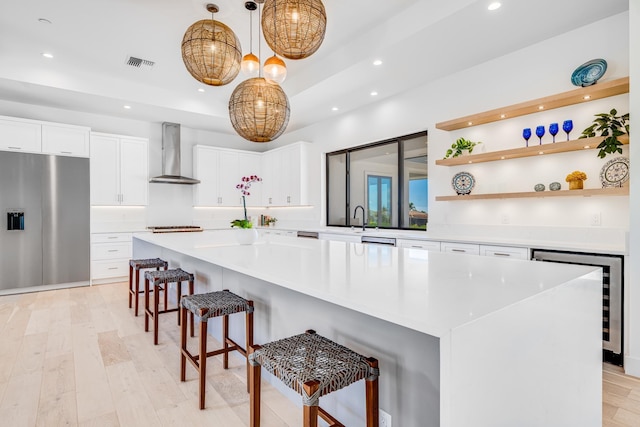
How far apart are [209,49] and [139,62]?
8.54ft

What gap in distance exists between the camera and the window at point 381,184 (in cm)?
462

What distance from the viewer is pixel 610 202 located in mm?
2869

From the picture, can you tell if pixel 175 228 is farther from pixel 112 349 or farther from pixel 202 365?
pixel 202 365

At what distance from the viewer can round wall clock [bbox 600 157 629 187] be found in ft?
8.98

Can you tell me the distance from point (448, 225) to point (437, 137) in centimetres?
114

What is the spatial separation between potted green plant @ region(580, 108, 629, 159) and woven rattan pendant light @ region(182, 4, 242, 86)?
300 centimetres

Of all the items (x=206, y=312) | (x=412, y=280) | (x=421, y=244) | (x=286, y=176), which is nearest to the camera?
(x=412, y=280)

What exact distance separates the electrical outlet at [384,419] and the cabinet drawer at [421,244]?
2422 millimetres

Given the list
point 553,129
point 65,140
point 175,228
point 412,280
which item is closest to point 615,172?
point 553,129

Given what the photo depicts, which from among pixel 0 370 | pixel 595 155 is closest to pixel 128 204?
pixel 0 370

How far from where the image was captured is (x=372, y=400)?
1.25 meters

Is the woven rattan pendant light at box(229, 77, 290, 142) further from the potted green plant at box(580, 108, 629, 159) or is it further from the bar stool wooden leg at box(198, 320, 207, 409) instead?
the potted green plant at box(580, 108, 629, 159)

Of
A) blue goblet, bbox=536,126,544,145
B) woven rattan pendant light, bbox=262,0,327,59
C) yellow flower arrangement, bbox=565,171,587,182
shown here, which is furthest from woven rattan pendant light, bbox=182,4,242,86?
yellow flower arrangement, bbox=565,171,587,182

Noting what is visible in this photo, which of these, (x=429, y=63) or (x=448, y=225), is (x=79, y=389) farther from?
(x=429, y=63)
